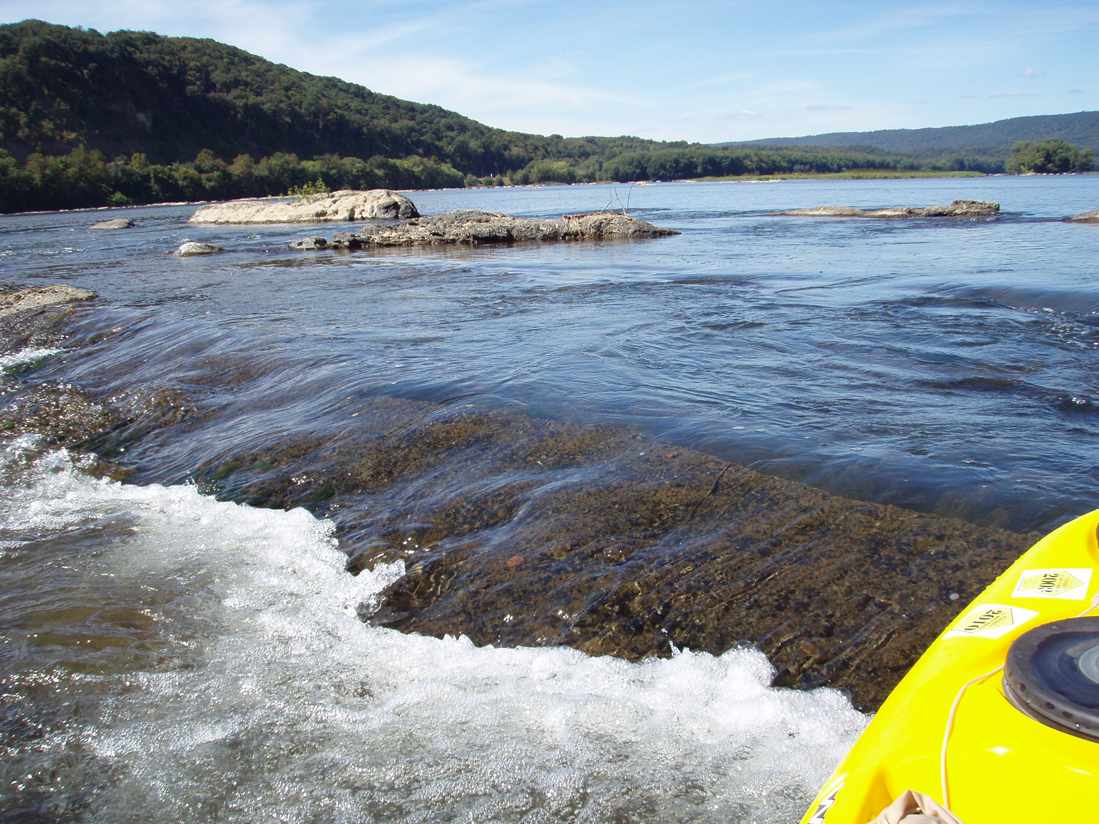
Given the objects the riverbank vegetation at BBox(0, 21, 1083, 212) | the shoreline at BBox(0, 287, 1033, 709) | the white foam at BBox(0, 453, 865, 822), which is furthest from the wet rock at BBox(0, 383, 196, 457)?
the riverbank vegetation at BBox(0, 21, 1083, 212)

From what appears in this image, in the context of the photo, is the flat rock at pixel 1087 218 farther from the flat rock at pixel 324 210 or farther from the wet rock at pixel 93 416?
the flat rock at pixel 324 210

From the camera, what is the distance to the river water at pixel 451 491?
2.93m

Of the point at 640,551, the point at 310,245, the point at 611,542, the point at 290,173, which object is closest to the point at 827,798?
the point at 640,551

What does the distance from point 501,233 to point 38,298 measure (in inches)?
568

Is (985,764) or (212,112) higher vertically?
(212,112)

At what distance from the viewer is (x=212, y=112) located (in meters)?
128

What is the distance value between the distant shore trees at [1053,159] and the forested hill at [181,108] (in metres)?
97.3

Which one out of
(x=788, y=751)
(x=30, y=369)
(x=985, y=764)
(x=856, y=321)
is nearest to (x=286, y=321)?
(x=30, y=369)

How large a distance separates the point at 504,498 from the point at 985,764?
3641 millimetres

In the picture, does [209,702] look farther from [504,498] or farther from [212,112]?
[212,112]

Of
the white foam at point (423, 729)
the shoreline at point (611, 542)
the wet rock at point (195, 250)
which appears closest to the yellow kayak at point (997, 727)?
the white foam at point (423, 729)

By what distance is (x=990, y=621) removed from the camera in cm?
235

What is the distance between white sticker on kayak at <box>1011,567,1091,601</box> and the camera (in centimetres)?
241

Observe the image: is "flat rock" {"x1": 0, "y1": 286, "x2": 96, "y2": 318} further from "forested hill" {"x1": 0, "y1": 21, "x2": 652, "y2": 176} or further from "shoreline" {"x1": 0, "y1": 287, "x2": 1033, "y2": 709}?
"forested hill" {"x1": 0, "y1": 21, "x2": 652, "y2": 176}
